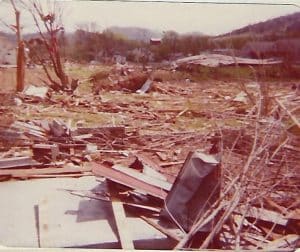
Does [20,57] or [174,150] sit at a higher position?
[20,57]

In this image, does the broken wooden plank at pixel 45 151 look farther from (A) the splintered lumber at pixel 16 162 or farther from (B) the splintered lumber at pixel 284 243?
(B) the splintered lumber at pixel 284 243

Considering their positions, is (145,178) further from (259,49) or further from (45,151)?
(259,49)

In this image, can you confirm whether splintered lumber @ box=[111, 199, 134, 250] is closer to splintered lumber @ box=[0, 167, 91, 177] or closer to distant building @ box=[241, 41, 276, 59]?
splintered lumber @ box=[0, 167, 91, 177]

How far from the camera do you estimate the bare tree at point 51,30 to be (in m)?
2.16

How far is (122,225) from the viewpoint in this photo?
7.31ft

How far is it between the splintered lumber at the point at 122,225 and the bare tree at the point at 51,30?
0.56 metres

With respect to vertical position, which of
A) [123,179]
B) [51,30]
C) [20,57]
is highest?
[51,30]

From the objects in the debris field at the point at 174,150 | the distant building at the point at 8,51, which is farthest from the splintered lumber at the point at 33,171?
the distant building at the point at 8,51

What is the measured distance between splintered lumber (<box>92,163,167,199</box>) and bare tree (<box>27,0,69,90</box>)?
1.26ft

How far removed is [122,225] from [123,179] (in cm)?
20

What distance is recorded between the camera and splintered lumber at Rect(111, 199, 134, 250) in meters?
2.23

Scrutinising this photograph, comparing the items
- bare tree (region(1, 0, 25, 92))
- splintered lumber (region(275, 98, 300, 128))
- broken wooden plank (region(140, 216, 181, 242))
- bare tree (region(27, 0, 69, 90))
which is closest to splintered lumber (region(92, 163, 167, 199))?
broken wooden plank (region(140, 216, 181, 242))

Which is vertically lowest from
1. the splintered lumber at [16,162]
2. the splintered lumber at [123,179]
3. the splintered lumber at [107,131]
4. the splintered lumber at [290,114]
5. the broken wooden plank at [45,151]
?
the splintered lumber at [123,179]

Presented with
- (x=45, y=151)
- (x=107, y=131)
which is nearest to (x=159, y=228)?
(x=107, y=131)
